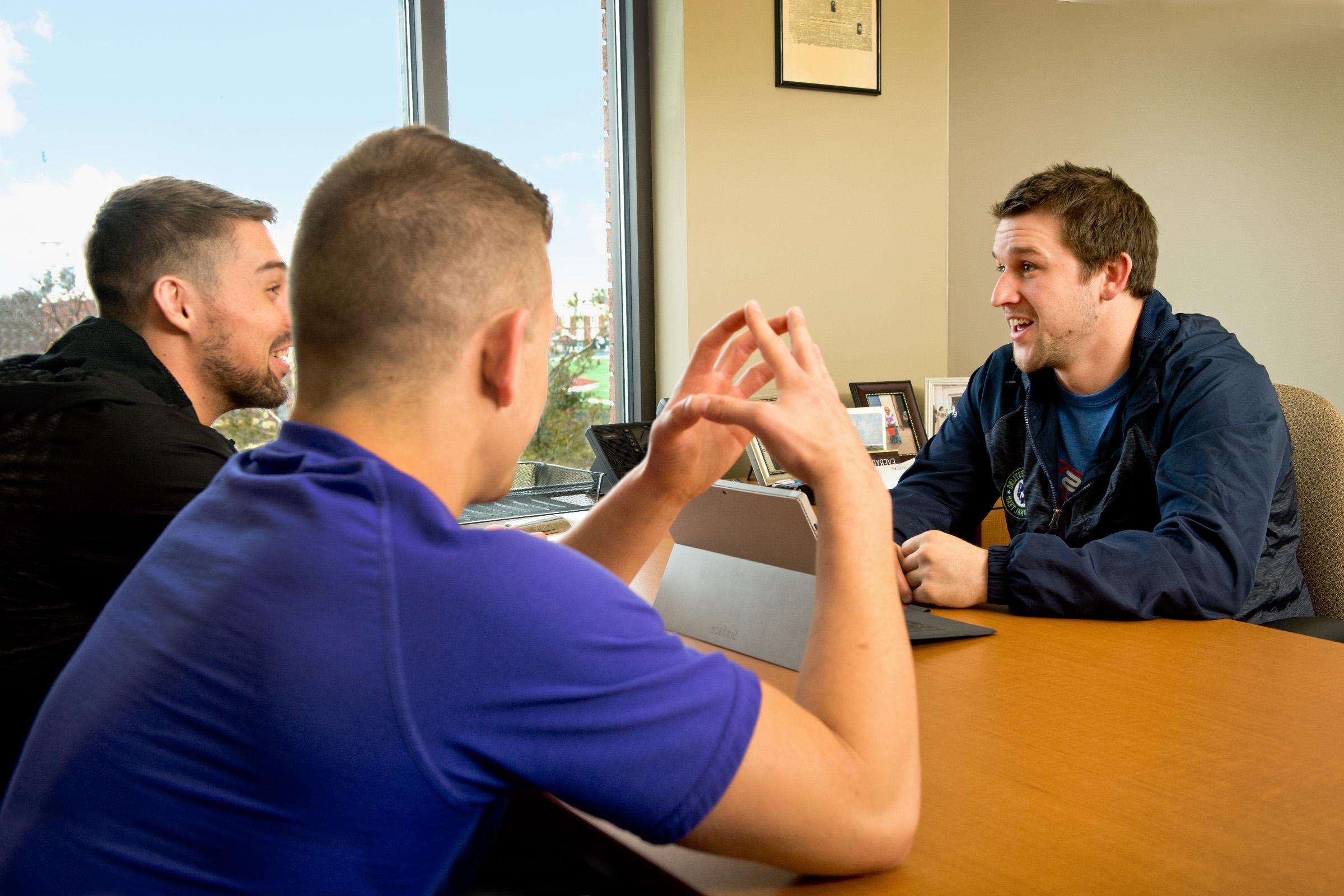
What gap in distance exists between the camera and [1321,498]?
1.79 m

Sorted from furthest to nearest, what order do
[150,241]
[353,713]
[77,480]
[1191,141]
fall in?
[1191,141] < [150,241] < [77,480] < [353,713]

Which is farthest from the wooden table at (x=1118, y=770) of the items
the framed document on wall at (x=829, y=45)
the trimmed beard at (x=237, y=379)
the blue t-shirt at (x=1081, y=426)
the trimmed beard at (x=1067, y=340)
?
the framed document on wall at (x=829, y=45)

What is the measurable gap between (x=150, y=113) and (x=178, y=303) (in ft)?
2.82

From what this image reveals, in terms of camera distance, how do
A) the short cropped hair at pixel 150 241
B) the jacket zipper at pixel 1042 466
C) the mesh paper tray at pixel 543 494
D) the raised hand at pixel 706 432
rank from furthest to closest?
1. the mesh paper tray at pixel 543 494
2. the jacket zipper at pixel 1042 466
3. the short cropped hair at pixel 150 241
4. the raised hand at pixel 706 432

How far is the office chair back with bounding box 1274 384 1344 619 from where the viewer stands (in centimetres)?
176

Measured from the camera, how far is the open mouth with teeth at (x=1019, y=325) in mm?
1958

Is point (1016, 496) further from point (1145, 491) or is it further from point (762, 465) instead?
point (762, 465)

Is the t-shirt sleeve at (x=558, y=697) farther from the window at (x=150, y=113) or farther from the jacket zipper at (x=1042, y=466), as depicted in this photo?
the window at (x=150, y=113)

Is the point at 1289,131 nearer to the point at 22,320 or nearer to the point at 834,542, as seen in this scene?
the point at 834,542

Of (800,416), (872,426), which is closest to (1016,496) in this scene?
(872,426)

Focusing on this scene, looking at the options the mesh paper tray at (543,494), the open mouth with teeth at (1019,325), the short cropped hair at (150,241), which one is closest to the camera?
the short cropped hair at (150,241)

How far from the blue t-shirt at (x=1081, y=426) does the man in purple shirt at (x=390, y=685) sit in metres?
1.27

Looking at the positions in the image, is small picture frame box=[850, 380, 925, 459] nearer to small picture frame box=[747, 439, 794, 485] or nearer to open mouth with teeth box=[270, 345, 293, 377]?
small picture frame box=[747, 439, 794, 485]

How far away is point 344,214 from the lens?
0.77 metres
